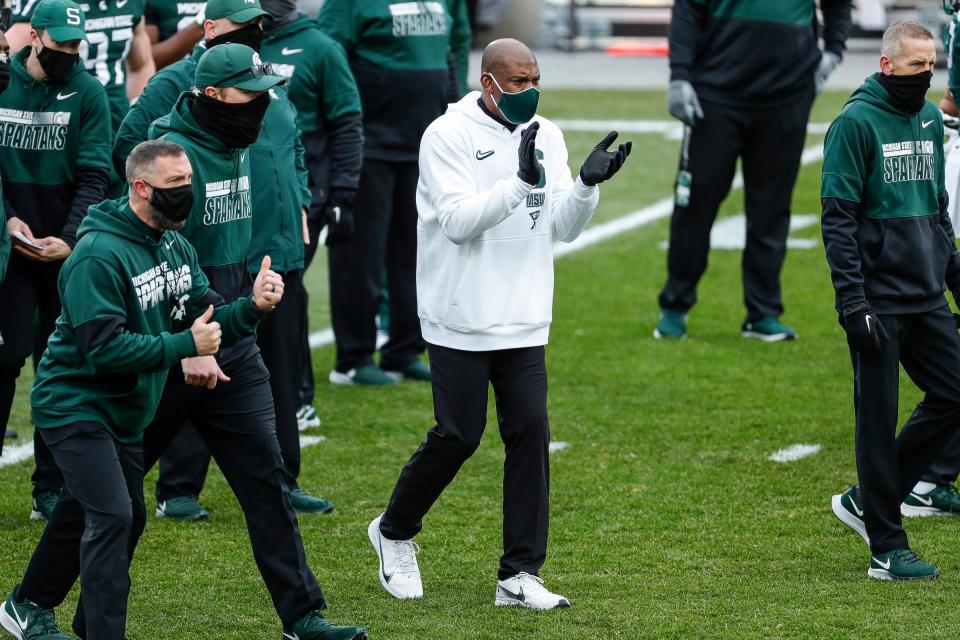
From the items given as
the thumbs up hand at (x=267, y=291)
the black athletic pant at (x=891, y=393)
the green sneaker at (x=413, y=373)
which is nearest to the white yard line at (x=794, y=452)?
the black athletic pant at (x=891, y=393)

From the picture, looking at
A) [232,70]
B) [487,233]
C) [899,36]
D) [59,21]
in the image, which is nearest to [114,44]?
[59,21]

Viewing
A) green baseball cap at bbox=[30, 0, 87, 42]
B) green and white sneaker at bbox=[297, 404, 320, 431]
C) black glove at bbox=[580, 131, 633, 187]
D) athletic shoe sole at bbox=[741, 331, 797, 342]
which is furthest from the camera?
athletic shoe sole at bbox=[741, 331, 797, 342]

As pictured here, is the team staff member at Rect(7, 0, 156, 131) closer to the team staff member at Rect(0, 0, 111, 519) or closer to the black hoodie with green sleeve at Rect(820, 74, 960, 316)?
the team staff member at Rect(0, 0, 111, 519)

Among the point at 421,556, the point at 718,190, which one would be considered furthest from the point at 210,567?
the point at 718,190

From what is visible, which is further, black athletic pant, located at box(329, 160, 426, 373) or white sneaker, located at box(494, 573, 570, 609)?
black athletic pant, located at box(329, 160, 426, 373)

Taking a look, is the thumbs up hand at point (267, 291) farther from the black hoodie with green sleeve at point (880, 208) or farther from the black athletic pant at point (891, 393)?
the black athletic pant at point (891, 393)

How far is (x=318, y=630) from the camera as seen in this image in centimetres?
531

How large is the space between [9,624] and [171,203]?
5.05 feet

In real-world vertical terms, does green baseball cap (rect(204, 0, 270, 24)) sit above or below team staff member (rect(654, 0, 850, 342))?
above

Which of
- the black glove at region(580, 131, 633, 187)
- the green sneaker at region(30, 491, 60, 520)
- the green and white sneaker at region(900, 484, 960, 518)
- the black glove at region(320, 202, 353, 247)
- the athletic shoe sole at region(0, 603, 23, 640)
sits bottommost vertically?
the green and white sneaker at region(900, 484, 960, 518)

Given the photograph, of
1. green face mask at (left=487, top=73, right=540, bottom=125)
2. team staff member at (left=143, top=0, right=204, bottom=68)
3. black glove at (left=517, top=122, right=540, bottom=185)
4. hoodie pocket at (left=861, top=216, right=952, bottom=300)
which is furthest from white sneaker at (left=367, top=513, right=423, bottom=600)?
team staff member at (left=143, top=0, right=204, bottom=68)

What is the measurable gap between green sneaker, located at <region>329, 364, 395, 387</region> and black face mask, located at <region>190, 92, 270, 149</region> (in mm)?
3943

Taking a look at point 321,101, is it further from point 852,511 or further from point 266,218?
point 852,511

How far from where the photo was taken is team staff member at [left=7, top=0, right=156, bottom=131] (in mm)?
7973
